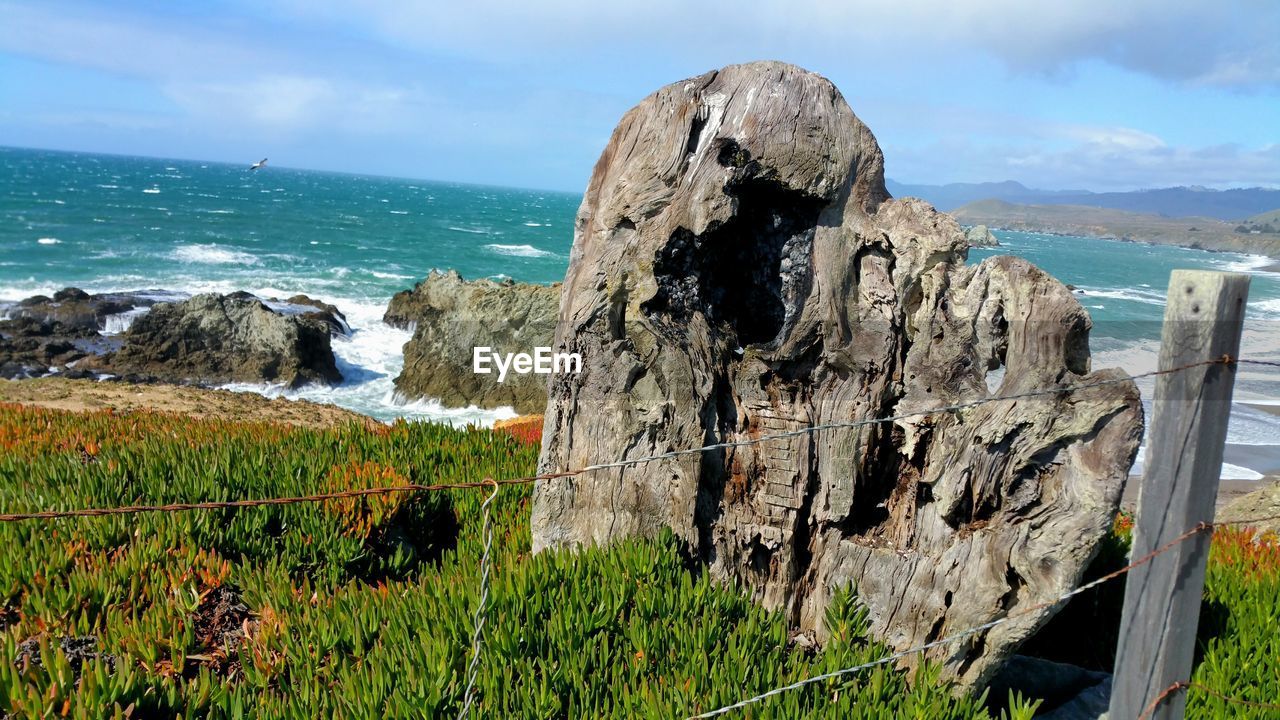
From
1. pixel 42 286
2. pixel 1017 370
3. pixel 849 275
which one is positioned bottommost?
pixel 42 286

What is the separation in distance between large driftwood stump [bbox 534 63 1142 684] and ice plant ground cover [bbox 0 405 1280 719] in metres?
0.37

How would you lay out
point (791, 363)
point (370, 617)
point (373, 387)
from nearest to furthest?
1. point (370, 617)
2. point (791, 363)
3. point (373, 387)

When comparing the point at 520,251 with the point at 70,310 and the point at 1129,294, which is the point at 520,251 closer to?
the point at 70,310

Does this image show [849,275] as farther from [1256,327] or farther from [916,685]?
[1256,327]

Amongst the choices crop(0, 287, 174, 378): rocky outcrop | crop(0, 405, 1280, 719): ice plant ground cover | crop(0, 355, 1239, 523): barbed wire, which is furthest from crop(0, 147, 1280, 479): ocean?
crop(0, 355, 1239, 523): barbed wire

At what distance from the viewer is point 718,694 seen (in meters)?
3.37

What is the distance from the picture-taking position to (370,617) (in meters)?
3.99

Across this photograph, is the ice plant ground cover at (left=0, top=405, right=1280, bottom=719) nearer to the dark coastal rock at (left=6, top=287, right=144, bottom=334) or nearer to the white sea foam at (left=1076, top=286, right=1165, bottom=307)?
the dark coastal rock at (left=6, top=287, right=144, bottom=334)

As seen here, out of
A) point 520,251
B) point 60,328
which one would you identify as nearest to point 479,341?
point 60,328

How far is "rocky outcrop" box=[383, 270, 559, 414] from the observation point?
23.3 meters

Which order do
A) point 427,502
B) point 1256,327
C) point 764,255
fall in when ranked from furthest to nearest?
1. point 1256,327
2. point 427,502
3. point 764,255

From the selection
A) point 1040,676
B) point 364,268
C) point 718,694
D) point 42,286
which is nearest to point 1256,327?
point 1040,676

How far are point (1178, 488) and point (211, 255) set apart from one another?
2095 inches

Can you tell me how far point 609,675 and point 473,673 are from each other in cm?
59
